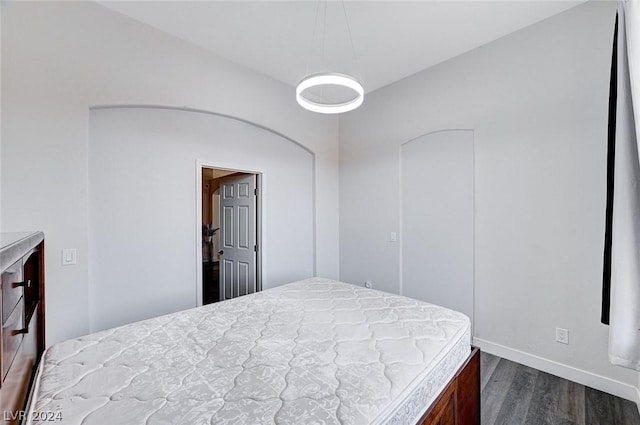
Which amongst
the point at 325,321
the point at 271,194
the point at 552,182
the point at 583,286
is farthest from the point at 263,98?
the point at 583,286

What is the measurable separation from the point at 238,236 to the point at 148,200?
136cm

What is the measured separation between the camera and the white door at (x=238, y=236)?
361cm

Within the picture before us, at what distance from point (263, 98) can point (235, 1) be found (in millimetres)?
1207

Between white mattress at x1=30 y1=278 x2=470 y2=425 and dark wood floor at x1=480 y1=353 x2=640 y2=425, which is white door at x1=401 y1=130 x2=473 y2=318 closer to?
dark wood floor at x1=480 y1=353 x2=640 y2=425

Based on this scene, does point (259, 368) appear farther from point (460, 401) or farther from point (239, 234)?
point (239, 234)

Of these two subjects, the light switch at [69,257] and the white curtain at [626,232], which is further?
the light switch at [69,257]

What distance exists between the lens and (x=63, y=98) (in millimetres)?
2129

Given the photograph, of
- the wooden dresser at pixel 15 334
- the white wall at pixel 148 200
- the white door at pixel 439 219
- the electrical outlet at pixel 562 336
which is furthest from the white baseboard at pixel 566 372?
the wooden dresser at pixel 15 334

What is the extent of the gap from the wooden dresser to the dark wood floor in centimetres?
246

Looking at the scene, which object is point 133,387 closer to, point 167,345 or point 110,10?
point 167,345

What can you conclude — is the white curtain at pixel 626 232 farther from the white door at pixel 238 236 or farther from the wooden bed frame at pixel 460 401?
the white door at pixel 238 236

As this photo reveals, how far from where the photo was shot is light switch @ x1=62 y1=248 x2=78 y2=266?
6.97ft

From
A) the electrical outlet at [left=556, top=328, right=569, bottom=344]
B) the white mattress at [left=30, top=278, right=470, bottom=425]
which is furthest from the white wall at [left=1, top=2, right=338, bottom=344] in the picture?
the electrical outlet at [left=556, top=328, right=569, bottom=344]

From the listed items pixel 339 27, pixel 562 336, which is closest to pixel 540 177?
pixel 562 336
